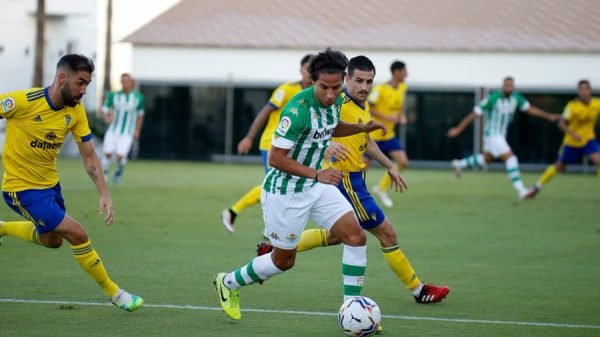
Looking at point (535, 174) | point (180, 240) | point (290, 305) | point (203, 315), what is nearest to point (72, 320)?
point (203, 315)

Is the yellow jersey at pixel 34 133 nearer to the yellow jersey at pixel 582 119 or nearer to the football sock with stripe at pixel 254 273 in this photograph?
the football sock with stripe at pixel 254 273

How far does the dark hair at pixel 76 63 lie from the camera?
26.7 feet

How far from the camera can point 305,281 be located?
10.6 metres

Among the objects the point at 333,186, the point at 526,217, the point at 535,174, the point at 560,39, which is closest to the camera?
the point at 333,186

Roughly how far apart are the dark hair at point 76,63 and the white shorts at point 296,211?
1.61m

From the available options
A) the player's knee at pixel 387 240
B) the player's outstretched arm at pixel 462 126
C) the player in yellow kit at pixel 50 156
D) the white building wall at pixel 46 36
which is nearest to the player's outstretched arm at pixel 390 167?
the player's knee at pixel 387 240

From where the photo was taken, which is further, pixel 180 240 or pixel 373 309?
pixel 180 240

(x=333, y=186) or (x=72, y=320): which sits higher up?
(x=333, y=186)

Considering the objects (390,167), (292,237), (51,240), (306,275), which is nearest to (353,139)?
(390,167)

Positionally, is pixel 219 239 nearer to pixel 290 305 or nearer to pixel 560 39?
pixel 290 305

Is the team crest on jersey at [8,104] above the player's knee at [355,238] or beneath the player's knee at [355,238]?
above

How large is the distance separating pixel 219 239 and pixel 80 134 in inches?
229

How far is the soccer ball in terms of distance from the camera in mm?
7648

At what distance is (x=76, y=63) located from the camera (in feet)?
26.7
